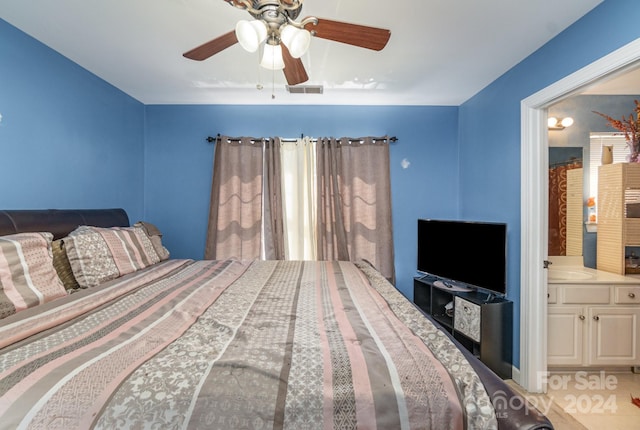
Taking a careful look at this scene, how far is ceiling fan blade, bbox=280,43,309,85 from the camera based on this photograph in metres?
1.78

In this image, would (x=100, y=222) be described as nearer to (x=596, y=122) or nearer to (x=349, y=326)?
(x=349, y=326)

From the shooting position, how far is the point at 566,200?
2.93 m

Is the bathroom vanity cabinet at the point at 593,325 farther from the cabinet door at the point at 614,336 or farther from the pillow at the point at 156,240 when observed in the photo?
the pillow at the point at 156,240

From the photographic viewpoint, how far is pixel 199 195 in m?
3.56

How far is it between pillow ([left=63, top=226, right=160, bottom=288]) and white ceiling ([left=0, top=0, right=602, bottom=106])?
1372 millimetres

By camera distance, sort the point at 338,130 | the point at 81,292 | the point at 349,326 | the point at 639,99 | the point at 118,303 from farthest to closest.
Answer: the point at 338,130 < the point at 639,99 < the point at 81,292 < the point at 118,303 < the point at 349,326

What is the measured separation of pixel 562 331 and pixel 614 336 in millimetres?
420

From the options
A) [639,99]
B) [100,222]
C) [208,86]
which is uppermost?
[208,86]

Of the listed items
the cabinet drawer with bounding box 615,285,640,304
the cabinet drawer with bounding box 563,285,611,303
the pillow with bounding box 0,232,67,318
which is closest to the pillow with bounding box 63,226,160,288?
the pillow with bounding box 0,232,67,318

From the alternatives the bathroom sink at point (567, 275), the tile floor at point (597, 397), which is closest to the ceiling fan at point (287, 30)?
the bathroom sink at point (567, 275)

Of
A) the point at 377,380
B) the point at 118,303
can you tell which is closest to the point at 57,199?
the point at 118,303

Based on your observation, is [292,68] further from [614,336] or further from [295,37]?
[614,336]

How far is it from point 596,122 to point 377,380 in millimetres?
3526

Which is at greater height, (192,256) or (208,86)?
(208,86)
